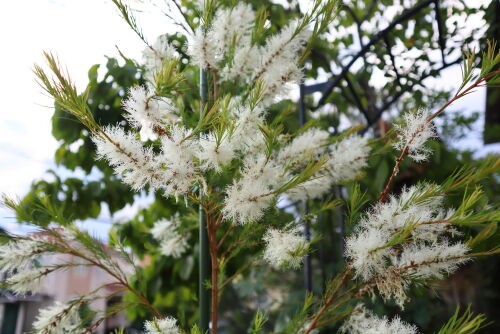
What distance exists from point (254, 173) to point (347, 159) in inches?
10.2

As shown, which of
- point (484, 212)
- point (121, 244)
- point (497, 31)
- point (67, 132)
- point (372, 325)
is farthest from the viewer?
point (497, 31)

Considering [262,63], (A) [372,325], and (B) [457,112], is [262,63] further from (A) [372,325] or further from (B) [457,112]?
(B) [457,112]

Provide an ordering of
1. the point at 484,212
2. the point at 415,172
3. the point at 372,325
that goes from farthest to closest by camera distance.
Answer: the point at 415,172, the point at 372,325, the point at 484,212

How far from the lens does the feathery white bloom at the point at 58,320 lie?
2.19ft

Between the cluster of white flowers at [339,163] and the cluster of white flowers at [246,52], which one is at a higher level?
the cluster of white flowers at [246,52]

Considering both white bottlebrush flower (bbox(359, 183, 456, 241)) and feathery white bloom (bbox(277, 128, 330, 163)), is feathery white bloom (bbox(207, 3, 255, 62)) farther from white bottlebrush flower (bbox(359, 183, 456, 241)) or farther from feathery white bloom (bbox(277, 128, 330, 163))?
white bottlebrush flower (bbox(359, 183, 456, 241))

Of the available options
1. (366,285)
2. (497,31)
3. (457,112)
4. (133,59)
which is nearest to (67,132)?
(133,59)

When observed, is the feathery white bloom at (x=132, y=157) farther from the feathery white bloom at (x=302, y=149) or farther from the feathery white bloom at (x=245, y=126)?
the feathery white bloom at (x=302, y=149)

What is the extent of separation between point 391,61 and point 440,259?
2.39 ft

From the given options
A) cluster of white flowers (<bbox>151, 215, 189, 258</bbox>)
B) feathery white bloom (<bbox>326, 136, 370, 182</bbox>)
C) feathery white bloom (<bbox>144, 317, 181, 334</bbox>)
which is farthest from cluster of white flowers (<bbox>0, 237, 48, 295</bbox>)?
feathery white bloom (<bbox>326, 136, 370, 182</bbox>)

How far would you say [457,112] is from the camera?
97.5 inches

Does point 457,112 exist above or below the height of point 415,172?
above

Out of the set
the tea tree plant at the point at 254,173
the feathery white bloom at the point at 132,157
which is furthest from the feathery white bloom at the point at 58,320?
the feathery white bloom at the point at 132,157

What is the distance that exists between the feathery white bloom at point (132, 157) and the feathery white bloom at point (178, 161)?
14 mm
